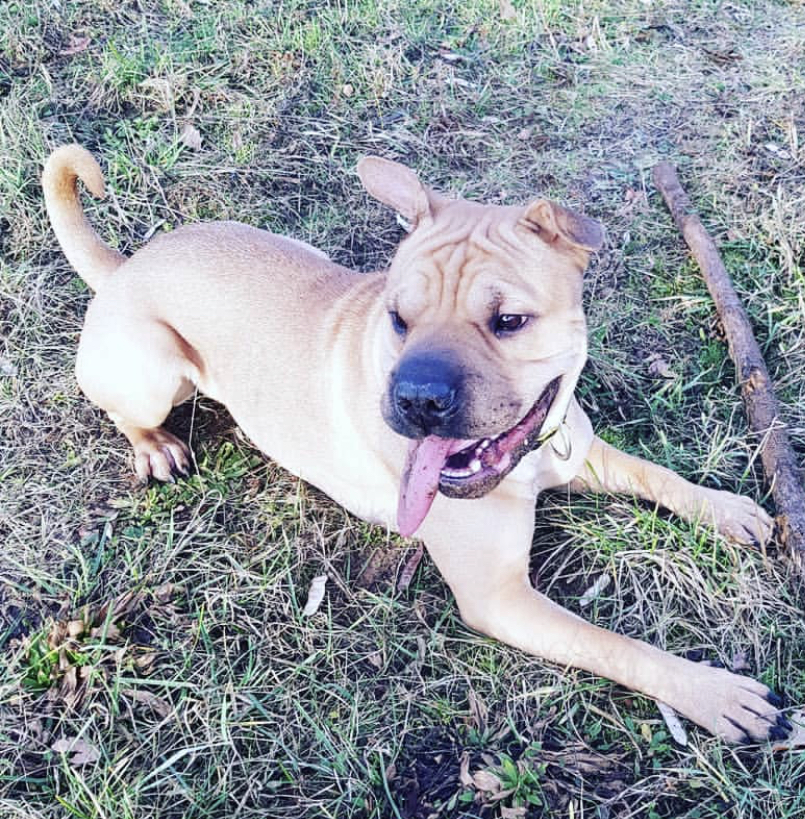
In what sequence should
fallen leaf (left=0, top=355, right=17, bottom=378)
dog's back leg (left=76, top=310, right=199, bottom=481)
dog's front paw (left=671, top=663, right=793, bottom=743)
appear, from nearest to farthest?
dog's front paw (left=671, top=663, right=793, bottom=743) → dog's back leg (left=76, top=310, right=199, bottom=481) → fallen leaf (left=0, top=355, right=17, bottom=378)

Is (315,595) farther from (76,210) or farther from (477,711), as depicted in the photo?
(76,210)

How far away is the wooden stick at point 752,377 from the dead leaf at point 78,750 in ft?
8.47

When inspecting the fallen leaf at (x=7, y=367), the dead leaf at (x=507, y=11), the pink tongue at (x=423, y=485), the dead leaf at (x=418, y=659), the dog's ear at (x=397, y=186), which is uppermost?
the dog's ear at (x=397, y=186)

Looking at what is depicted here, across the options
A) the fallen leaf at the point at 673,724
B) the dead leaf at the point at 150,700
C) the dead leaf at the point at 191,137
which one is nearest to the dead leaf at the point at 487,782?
the fallen leaf at the point at 673,724

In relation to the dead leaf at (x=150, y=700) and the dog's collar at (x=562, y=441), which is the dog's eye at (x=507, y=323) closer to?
the dog's collar at (x=562, y=441)

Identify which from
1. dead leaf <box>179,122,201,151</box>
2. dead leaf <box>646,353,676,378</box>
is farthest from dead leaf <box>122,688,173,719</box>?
dead leaf <box>179,122,201,151</box>

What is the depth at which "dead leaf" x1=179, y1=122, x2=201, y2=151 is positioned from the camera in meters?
5.05

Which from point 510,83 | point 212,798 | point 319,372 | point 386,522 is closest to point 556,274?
point 319,372

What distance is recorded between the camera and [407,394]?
248 centimetres

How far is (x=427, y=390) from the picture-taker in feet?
8.00

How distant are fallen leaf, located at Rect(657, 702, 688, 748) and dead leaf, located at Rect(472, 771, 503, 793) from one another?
59 cm

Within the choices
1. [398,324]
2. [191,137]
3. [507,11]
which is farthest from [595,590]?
[507,11]

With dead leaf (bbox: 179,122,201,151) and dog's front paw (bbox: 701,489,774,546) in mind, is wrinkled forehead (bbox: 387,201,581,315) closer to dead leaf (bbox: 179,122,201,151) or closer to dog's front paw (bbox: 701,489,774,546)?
dog's front paw (bbox: 701,489,774,546)

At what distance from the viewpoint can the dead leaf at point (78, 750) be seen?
2.91m
